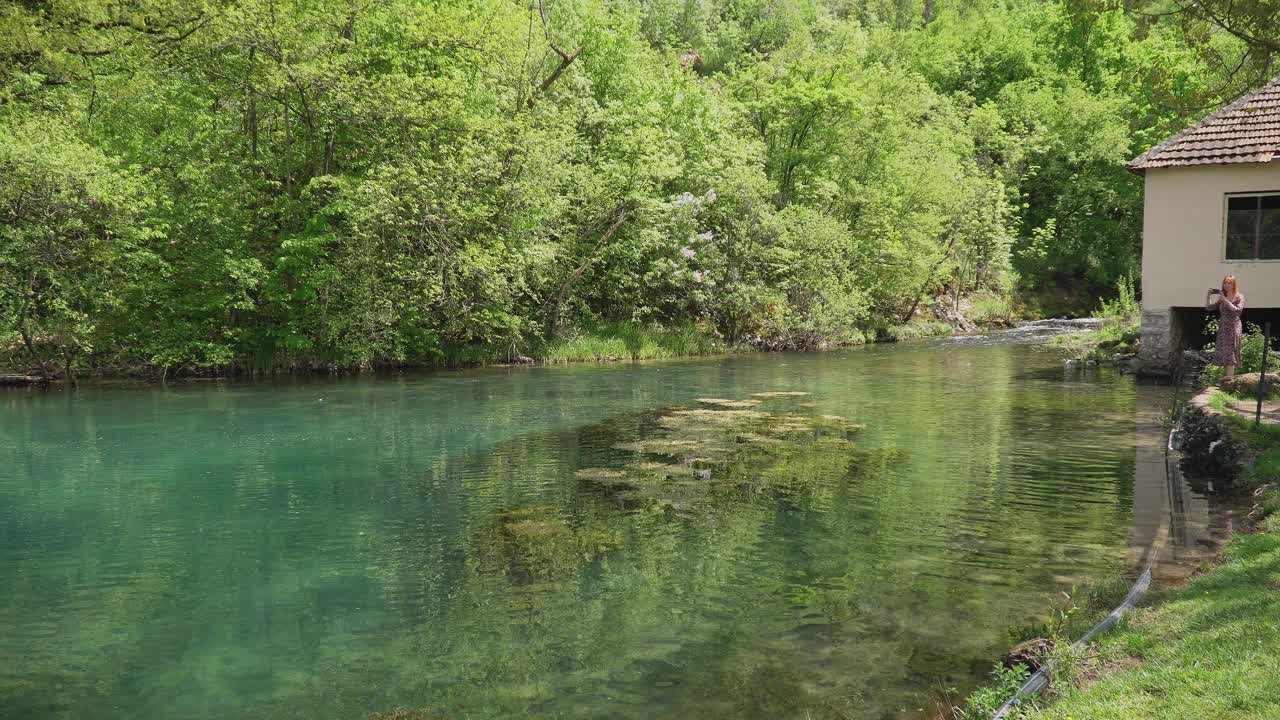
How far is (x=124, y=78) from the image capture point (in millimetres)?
28156

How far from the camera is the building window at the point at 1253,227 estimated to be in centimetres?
2047

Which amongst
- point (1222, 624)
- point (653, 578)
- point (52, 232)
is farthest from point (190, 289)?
Answer: point (1222, 624)

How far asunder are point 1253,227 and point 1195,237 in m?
1.12

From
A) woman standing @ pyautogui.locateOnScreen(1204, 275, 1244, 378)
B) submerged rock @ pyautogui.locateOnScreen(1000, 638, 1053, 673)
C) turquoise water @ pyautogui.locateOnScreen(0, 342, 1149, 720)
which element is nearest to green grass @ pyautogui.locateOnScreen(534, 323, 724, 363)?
turquoise water @ pyautogui.locateOnScreen(0, 342, 1149, 720)

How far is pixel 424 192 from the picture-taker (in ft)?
91.9

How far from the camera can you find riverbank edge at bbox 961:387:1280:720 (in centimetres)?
469

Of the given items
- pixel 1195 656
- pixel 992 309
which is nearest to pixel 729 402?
pixel 1195 656

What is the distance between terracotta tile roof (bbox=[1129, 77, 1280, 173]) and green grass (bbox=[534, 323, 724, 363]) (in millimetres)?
17463

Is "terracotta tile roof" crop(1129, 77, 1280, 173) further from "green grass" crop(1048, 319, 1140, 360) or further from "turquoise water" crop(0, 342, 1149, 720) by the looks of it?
"green grass" crop(1048, 319, 1140, 360)

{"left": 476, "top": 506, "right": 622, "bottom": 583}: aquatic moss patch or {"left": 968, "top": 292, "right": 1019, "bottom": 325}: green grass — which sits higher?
{"left": 968, "top": 292, "right": 1019, "bottom": 325}: green grass

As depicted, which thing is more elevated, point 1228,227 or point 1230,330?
point 1228,227

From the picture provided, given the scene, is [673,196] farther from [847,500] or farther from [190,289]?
[847,500]

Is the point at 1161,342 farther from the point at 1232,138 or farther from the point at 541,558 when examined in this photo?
the point at 541,558

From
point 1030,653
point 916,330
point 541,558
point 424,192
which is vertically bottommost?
point 541,558
